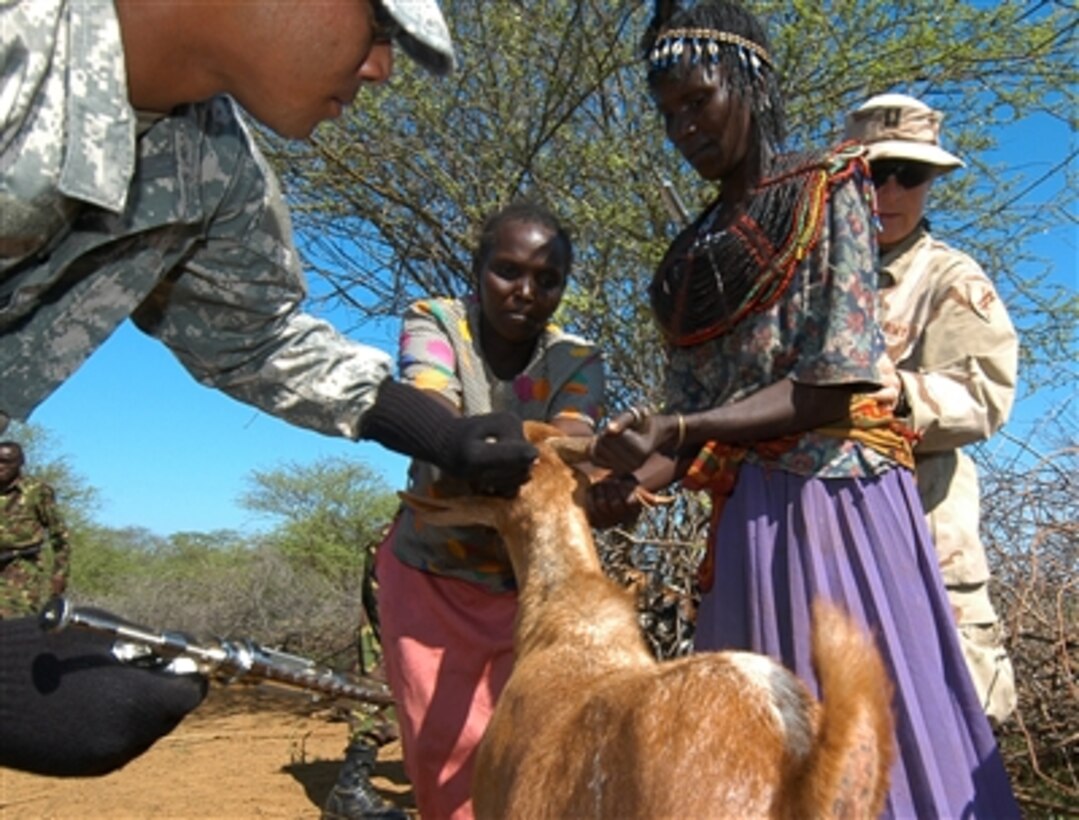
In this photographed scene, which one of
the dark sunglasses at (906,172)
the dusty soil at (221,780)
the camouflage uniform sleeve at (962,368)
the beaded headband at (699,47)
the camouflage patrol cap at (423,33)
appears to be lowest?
the dusty soil at (221,780)

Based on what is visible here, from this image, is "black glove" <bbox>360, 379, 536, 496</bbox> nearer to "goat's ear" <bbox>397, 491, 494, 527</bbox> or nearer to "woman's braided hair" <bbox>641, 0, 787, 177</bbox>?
"goat's ear" <bbox>397, 491, 494, 527</bbox>

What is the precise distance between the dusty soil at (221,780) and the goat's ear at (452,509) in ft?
11.9

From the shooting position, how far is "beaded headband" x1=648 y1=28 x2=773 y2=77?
2.92 metres

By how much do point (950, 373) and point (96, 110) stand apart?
7.14ft

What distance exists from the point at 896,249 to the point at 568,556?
1.37 meters

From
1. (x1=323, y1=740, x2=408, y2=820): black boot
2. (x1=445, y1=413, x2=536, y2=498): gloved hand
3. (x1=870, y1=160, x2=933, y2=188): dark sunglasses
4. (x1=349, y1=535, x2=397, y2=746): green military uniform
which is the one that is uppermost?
(x1=870, y1=160, x2=933, y2=188): dark sunglasses

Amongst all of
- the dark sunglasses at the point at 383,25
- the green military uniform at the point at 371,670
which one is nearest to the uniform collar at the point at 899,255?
the dark sunglasses at the point at 383,25

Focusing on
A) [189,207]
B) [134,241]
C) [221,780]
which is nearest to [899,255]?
[189,207]

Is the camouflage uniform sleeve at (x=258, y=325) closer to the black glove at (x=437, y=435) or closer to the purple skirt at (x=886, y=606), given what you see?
the black glove at (x=437, y=435)

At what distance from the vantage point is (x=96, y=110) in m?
1.86

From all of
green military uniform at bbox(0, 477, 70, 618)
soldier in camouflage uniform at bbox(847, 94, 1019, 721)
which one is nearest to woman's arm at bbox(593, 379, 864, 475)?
soldier in camouflage uniform at bbox(847, 94, 1019, 721)

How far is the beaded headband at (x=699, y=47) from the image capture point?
2.92 metres

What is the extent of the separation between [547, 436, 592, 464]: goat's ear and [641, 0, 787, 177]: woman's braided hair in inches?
34.3

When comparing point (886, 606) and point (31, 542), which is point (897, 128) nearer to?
point (886, 606)
